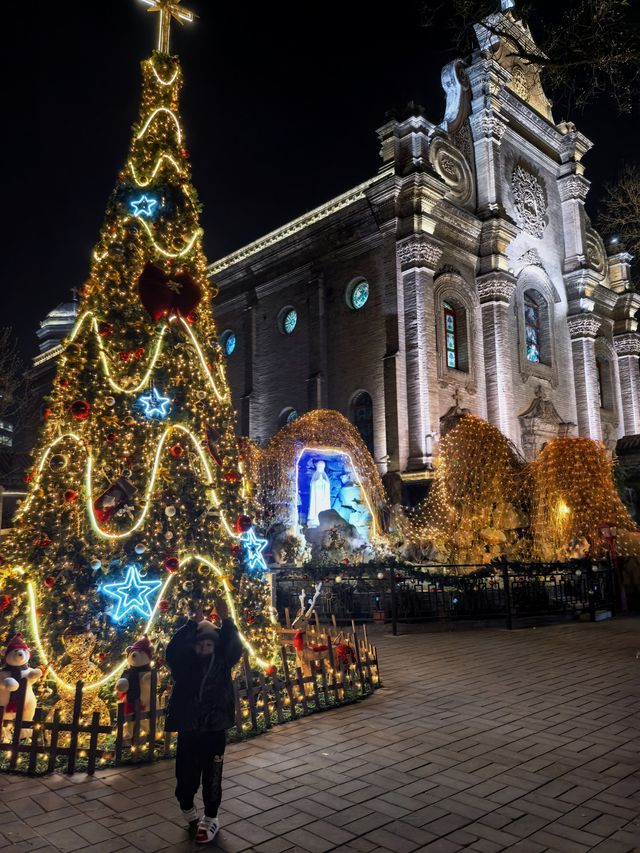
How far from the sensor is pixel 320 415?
2153cm

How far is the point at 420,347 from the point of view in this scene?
2544 cm

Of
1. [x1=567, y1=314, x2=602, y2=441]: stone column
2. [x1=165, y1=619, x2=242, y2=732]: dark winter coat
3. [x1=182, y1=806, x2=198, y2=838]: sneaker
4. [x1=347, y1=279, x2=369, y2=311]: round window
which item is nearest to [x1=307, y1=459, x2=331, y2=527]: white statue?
[x1=347, y1=279, x2=369, y2=311]: round window

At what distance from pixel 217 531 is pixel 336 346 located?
73.5 feet

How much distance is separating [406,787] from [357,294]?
995 inches

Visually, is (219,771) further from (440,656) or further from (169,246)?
(440,656)

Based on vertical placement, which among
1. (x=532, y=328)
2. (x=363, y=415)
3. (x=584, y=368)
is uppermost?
(x=532, y=328)

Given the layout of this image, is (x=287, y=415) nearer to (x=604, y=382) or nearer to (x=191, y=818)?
(x=604, y=382)

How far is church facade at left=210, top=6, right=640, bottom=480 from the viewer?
2641cm

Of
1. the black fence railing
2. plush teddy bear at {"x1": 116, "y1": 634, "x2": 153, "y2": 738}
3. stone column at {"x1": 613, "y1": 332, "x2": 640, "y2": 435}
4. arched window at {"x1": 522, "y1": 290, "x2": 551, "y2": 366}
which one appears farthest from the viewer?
stone column at {"x1": 613, "y1": 332, "x2": 640, "y2": 435}

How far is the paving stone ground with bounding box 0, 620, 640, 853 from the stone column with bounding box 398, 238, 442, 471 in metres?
16.4

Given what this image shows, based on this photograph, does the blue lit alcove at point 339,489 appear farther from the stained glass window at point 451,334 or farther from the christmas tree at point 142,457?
the christmas tree at point 142,457

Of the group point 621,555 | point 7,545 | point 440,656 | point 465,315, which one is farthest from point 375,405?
point 7,545

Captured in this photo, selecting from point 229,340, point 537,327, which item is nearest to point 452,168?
point 537,327

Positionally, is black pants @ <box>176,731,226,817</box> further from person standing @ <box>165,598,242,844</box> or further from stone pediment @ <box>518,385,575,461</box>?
stone pediment @ <box>518,385,575,461</box>
